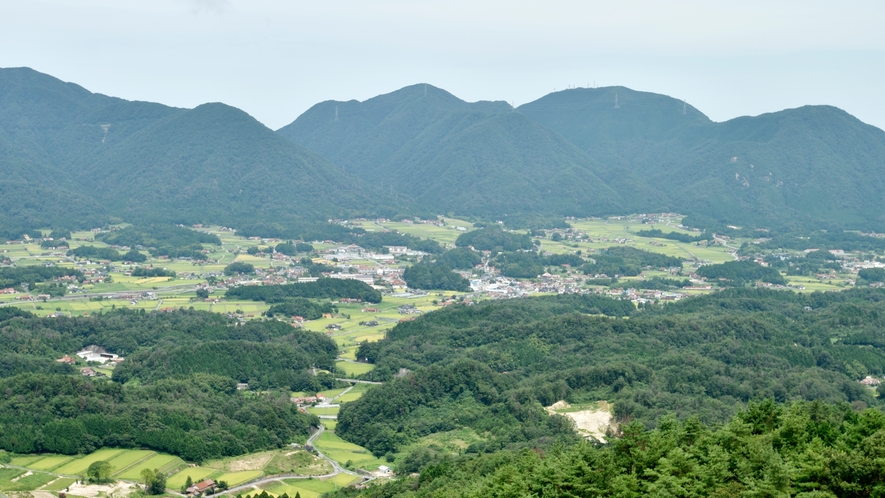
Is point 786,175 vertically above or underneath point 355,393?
above

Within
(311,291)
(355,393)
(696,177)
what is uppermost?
(696,177)

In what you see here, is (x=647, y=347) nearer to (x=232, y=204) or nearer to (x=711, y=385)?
(x=711, y=385)

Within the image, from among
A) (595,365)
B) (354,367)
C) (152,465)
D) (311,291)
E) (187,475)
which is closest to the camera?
(187,475)

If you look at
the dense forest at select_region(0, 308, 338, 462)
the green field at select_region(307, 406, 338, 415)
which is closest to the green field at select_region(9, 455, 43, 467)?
the dense forest at select_region(0, 308, 338, 462)

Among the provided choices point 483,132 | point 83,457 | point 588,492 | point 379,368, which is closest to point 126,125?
point 483,132

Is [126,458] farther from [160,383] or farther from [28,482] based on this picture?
[160,383]

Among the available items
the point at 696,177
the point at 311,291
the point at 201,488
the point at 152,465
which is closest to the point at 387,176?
the point at 696,177

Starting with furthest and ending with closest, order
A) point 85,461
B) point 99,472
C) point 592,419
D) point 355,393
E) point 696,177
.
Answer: point 696,177, point 355,393, point 592,419, point 85,461, point 99,472
